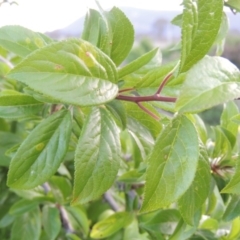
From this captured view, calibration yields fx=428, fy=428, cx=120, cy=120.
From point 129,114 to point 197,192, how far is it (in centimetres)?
12

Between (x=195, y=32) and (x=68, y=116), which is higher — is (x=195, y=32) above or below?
above

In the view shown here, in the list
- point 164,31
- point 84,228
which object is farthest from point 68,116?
point 164,31

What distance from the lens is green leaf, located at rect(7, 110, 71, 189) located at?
0.45 m

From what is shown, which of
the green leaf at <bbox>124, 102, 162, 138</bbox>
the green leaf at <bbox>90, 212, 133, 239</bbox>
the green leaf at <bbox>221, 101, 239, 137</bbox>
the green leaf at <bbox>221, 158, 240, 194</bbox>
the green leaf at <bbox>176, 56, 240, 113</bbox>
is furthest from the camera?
the green leaf at <bbox>90, 212, 133, 239</bbox>

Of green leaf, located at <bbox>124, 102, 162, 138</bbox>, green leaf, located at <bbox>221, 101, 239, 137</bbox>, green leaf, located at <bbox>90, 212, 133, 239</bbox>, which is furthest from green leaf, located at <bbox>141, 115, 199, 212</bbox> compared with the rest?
green leaf, located at <bbox>90, 212, 133, 239</bbox>

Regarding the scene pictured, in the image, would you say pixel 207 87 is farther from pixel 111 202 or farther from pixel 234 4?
pixel 111 202

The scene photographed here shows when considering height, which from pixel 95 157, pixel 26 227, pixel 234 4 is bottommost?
pixel 26 227

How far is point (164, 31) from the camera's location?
10.5m

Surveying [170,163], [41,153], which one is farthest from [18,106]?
[170,163]

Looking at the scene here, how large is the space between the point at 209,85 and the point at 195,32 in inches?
3.4

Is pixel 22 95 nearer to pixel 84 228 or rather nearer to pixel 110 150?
pixel 110 150

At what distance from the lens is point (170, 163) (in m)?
0.38

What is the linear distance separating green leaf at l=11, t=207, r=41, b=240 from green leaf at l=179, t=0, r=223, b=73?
0.50 metres

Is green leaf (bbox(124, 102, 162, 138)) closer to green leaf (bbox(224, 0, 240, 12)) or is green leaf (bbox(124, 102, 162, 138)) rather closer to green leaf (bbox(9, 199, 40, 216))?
green leaf (bbox(224, 0, 240, 12))
